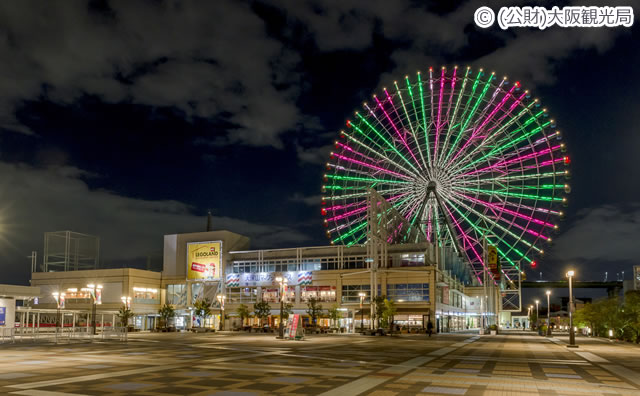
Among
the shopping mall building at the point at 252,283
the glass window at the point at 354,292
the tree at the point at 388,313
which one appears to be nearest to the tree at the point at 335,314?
the shopping mall building at the point at 252,283

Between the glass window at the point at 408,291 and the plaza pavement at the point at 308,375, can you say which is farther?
the glass window at the point at 408,291

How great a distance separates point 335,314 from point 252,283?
18594 millimetres

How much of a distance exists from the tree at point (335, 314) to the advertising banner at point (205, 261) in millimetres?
22242

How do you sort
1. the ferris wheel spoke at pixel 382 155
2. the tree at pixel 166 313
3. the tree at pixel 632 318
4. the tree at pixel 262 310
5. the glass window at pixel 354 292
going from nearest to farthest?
the tree at pixel 632 318, the ferris wheel spoke at pixel 382 155, the tree at pixel 262 310, the glass window at pixel 354 292, the tree at pixel 166 313

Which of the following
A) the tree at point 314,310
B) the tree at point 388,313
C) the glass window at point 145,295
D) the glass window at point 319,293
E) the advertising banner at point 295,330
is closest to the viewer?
the advertising banner at point 295,330

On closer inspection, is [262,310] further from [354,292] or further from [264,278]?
[354,292]

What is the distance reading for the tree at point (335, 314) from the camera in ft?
250

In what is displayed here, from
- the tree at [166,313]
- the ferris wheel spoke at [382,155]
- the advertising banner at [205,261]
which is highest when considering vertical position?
the ferris wheel spoke at [382,155]

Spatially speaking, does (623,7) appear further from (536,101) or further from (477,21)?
(536,101)

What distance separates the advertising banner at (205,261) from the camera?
91.6 m

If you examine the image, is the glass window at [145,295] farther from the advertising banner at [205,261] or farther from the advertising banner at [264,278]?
the advertising banner at [264,278]

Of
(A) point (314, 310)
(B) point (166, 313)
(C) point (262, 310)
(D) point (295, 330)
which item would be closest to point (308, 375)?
(D) point (295, 330)

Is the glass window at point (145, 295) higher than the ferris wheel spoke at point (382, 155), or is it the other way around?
the ferris wheel spoke at point (382, 155)

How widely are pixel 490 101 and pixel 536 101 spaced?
16.0 ft
